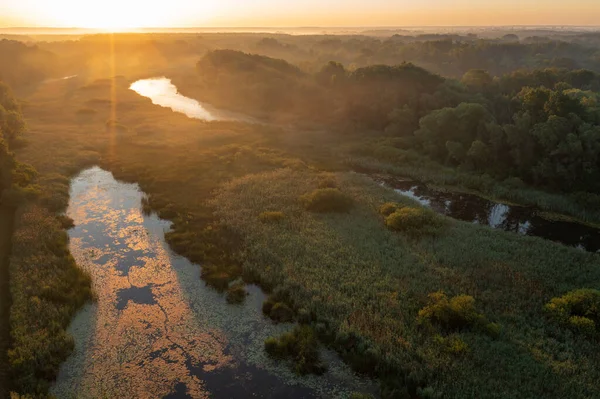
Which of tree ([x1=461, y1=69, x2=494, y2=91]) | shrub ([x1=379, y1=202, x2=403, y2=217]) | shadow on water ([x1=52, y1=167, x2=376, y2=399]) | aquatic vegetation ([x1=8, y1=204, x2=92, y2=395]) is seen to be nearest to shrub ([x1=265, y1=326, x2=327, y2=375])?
shadow on water ([x1=52, y1=167, x2=376, y2=399])

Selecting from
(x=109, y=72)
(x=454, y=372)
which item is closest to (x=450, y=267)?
(x=454, y=372)

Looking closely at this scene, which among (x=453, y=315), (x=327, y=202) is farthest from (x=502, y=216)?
(x=453, y=315)

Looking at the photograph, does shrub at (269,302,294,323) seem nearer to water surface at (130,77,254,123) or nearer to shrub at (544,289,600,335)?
shrub at (544,289,600,335)

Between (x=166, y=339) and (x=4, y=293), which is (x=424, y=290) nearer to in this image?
(x=166, y=339)

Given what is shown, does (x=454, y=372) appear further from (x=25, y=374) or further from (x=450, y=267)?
(x=25, y=374)

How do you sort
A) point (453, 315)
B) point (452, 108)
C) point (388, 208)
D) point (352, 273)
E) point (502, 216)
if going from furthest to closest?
point (452, 108) < point (502, 216) < point (388, 208) < point (352, 273) < point (453, 315)

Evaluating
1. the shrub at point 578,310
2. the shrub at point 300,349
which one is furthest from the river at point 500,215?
the shrub at point 300,349
